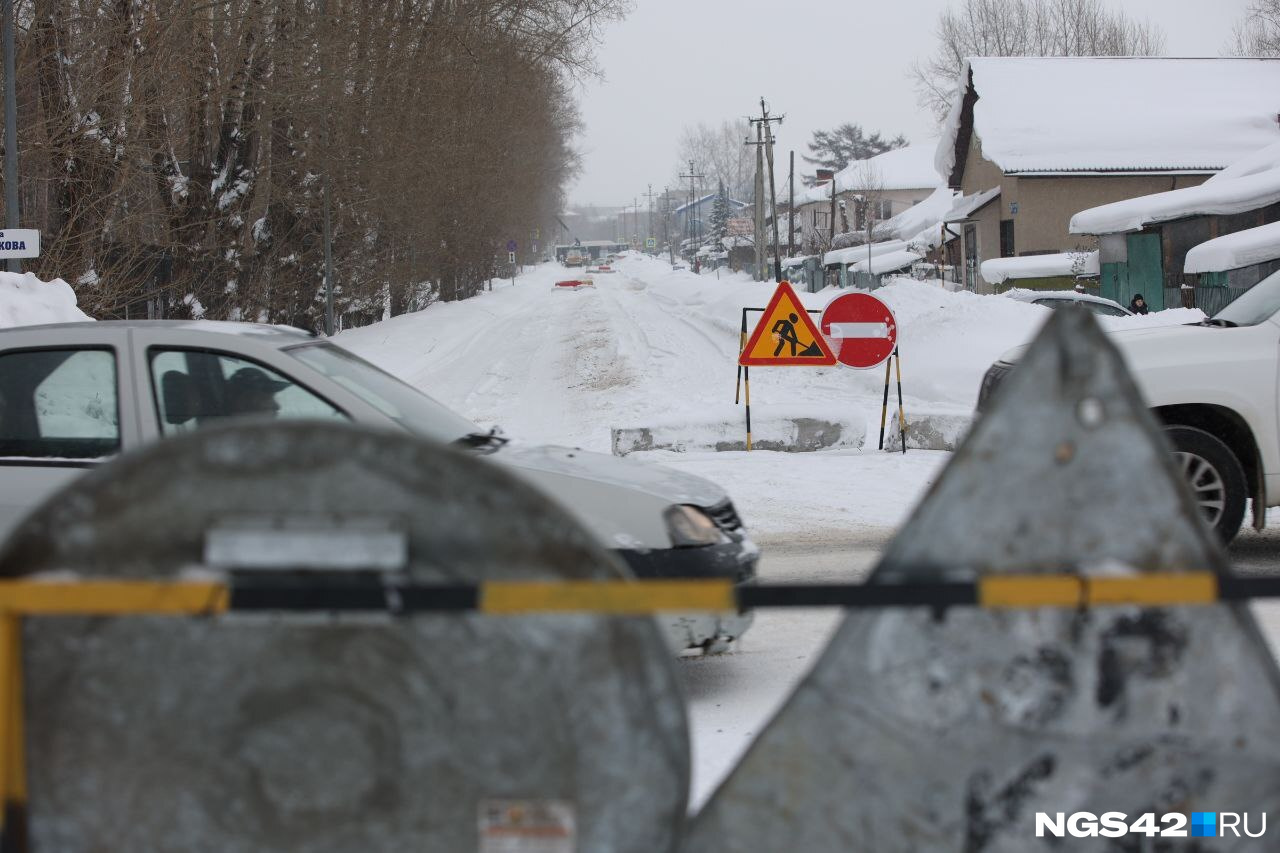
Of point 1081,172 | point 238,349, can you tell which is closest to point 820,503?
point 238,349

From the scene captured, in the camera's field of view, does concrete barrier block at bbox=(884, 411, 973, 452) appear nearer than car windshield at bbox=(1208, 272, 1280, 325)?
No

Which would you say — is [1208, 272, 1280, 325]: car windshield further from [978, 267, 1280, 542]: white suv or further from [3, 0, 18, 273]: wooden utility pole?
[3, 0, 18, 273]: wooden utility pole

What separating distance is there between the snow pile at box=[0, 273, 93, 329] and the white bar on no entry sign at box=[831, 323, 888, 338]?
7728mm

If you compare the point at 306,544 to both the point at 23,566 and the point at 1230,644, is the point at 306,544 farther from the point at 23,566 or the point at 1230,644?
the point at 1230,644

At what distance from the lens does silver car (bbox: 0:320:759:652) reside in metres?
5.06

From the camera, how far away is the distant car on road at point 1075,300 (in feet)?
A: 79.1

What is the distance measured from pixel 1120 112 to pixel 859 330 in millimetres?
36611

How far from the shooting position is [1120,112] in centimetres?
4491

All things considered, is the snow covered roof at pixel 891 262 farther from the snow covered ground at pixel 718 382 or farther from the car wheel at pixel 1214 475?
the car wheel at pixel 1214 475

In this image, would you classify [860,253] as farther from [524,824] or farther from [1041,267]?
[524,824]

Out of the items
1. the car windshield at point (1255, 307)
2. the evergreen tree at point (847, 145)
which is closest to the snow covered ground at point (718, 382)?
the car windshield at point (1255, 307)

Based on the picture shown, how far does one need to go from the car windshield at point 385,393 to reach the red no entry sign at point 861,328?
23.6 feet

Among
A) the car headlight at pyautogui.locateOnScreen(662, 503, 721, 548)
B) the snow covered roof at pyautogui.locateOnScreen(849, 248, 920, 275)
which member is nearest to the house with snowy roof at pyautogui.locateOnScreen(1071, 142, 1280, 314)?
the car headlight at pyautogui.locateOnScreen(662, 503, 721, 548)

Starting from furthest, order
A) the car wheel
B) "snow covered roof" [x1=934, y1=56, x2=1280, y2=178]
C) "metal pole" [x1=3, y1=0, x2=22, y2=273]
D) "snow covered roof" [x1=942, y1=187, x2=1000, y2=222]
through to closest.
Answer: "snow covered roof" [x1=942, y1=187, x2=1000, y2=222], "snow covered roof" [x1=934, y1=56, x2=1280, y2=178], "metal pole" [x1=3, y1=0, x2=22, y2=273], the car wheel
